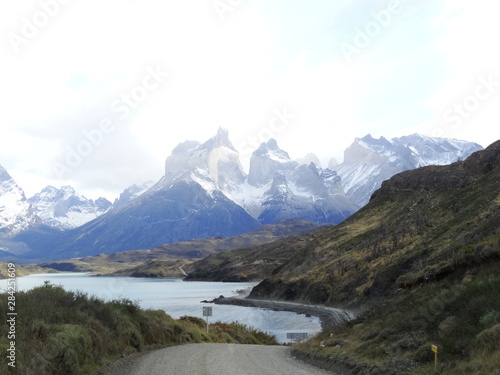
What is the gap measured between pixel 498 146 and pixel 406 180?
1189 inches

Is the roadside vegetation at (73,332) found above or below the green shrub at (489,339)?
above

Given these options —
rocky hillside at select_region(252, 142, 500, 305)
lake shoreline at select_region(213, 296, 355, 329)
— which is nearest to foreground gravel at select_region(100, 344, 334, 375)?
rocky hillside at select_region(252, 142, 500, 305)

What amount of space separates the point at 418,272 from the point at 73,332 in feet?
67.7

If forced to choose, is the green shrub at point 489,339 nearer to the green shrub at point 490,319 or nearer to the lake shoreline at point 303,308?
the green shrub at point 490,319

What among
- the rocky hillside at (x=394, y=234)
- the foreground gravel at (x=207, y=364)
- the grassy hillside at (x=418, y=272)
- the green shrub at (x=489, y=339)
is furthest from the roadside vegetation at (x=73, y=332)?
the rocky hillside at (x=394, y=234)

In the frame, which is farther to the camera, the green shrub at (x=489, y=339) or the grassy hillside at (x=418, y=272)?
the grassy hillside at (x=418, y=272)

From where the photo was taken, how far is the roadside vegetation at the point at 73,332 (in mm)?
15312

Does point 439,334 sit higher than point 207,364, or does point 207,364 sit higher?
point 439,334

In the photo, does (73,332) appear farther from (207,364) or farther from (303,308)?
(303,308)

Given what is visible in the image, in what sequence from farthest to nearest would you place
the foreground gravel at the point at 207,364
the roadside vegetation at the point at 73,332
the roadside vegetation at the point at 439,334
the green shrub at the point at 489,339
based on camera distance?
the foreground gravel at the point at 207,364 < the roadside vegetation at the point at 73,332 < the roadside vegetation at the point at 439,334 < the green shrub at the point at 489,339

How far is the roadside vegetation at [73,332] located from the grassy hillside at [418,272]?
34.5ft

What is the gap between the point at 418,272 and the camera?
29.4 metres

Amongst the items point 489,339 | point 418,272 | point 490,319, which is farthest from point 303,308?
point 489,339

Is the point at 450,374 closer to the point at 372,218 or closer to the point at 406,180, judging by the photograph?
the point at 372,218
